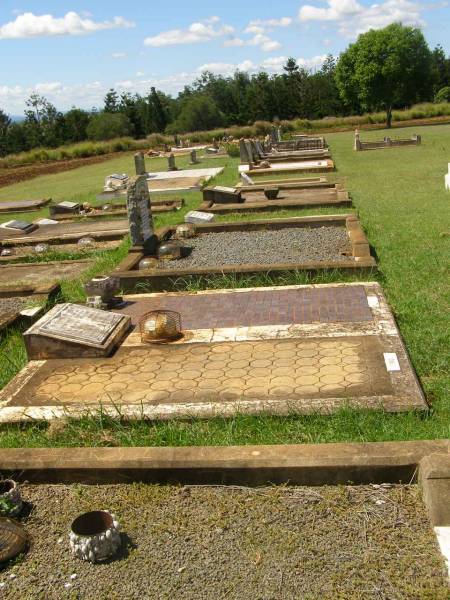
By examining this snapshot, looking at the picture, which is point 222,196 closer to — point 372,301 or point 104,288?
point 104,288

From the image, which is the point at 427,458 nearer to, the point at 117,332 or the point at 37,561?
the point at 37,561

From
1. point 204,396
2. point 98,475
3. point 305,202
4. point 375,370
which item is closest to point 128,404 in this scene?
point 204,396

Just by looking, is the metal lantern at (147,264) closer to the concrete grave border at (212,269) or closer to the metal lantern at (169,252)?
the concrete grave border at (212,269)

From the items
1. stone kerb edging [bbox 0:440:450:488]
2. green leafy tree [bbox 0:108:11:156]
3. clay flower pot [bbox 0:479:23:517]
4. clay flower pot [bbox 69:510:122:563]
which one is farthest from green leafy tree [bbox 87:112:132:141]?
clay flower pot [bbox 69:510:122:563]

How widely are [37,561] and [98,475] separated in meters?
0.63

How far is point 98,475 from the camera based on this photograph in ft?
12.1

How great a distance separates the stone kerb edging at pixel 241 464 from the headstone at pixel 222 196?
10778mm

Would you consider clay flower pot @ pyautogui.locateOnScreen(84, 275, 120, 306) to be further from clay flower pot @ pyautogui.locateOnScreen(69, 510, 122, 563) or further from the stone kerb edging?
clay flower pot @ pyautogui.locateOnScreen(69, 510, 122, 563)

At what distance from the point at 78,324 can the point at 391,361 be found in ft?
9.34

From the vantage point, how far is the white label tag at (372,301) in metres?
6.43

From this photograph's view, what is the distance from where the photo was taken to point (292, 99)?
6469cm

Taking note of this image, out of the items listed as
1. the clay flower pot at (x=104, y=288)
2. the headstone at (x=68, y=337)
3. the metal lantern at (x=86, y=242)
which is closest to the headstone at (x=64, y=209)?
the metal lantern at (x=86, y=242)

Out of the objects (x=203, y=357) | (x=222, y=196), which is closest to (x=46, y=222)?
(x=222, y=196)

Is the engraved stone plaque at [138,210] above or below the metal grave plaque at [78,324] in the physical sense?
above
